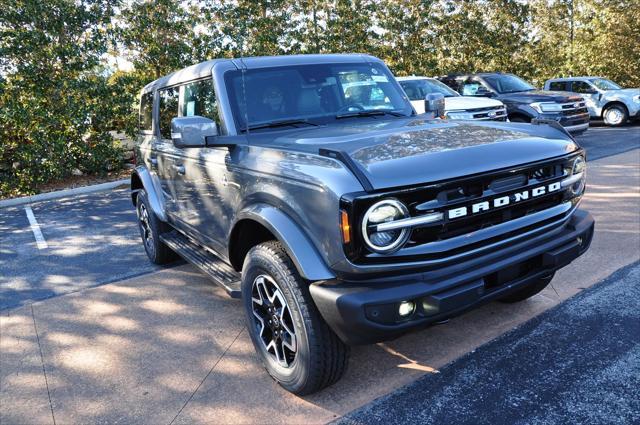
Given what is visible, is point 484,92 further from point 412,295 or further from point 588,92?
point 412,295

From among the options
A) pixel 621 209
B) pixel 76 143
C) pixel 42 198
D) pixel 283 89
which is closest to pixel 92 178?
pixel 76 143

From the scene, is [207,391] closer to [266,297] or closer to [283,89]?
[266,297]

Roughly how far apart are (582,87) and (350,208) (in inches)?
682

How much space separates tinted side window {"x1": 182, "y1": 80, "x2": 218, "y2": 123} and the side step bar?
1.06m

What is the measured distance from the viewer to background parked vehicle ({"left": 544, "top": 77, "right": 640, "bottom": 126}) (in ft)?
52.0

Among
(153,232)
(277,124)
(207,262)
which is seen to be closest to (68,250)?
(153,232)

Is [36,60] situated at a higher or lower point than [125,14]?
lower

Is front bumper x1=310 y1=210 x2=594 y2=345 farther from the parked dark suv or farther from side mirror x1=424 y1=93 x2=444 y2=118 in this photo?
the parked dark suv

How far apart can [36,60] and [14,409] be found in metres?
9.70

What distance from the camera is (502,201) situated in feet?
8.71

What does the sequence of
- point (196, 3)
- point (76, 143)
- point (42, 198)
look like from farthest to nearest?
point (196, 3) → point (76, 143) → point (42, 198)

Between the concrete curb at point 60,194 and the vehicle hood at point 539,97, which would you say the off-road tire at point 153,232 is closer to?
the concrete curb at point 60,194

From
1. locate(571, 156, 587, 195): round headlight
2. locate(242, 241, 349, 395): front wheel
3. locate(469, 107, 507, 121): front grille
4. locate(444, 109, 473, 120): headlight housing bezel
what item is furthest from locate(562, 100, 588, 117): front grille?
locate(242, 241, 349, 395): front wheel

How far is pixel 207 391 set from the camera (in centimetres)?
304
